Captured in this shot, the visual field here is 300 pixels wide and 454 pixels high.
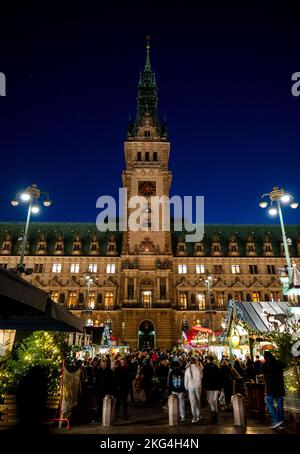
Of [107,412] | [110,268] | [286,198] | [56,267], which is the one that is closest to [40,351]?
[107,412]

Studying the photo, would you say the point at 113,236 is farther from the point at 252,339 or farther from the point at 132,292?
the point at 252,339

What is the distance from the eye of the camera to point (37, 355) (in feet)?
31.9

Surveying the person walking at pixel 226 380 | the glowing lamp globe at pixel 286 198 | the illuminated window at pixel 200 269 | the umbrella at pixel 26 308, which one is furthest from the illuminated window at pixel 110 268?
the umbrella at pixel 26 308

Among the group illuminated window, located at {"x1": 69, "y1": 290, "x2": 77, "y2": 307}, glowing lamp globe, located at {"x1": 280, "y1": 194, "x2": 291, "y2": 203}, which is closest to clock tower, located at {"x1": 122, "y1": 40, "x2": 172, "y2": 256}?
illuminated window, located at {"x1": 69, "y1": 290, "x2": 77, "y2": 307}

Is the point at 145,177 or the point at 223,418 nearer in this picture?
the point at 223,418

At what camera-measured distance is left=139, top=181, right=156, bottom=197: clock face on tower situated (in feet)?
183

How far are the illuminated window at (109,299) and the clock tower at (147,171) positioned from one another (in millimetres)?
7576

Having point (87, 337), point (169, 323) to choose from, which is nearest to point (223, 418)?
point (87, 337)

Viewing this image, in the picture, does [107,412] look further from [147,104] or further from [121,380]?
[147,104]

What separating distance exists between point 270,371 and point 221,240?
169 ft

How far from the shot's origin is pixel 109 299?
5075 cm

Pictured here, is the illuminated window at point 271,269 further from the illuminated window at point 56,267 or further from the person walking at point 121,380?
the person walking at point 121,380

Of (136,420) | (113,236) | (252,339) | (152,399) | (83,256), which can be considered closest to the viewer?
(136,420)

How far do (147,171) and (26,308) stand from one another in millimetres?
50736
